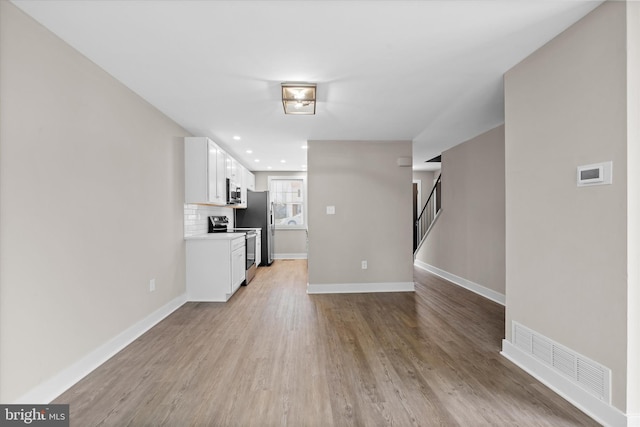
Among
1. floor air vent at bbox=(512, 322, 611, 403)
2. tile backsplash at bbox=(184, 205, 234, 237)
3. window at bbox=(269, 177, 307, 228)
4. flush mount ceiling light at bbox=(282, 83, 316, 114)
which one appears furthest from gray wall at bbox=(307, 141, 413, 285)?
window at bbox=(269, 177, 307, 228)

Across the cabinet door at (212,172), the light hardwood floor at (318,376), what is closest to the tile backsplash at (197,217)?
A: the cabinet door at (212,172)

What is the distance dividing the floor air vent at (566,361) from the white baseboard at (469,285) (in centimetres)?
184

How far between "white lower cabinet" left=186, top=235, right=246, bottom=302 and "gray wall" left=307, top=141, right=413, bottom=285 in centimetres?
129

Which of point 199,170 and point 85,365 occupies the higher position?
point 199,170

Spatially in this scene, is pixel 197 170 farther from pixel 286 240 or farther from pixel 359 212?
pixel 286 240

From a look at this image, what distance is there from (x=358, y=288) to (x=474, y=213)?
86.8 inches

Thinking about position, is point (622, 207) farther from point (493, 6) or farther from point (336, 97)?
→ point (336, 97)

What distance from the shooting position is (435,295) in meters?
4.23

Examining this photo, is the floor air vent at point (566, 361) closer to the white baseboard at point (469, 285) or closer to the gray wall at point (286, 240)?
the white baseboard at point (469, 285)

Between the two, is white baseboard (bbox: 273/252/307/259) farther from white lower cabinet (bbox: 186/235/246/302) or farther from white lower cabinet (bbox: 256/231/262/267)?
white lower cabinet (bbox: 186/235/246/302)

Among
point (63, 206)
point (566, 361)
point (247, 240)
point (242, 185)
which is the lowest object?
point (566, 361)

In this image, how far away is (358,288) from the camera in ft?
14.8

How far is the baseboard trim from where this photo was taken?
155 cm

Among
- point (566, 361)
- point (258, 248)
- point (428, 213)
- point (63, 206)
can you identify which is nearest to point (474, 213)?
point (428, 213)
